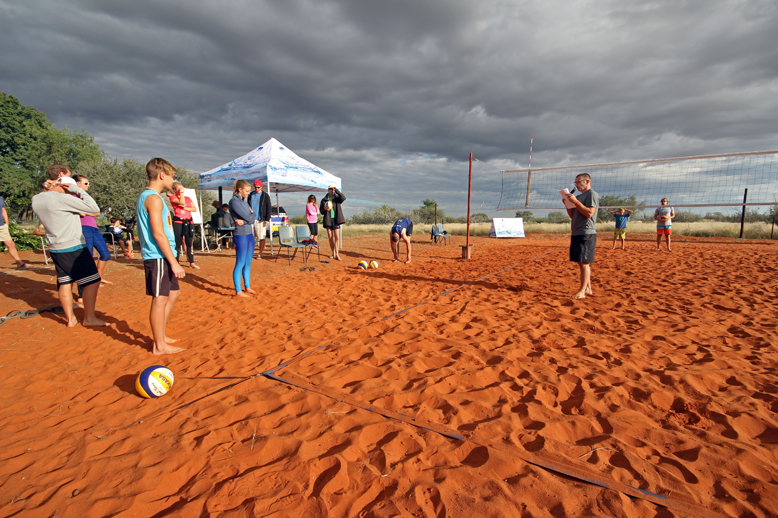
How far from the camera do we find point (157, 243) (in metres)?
2.91

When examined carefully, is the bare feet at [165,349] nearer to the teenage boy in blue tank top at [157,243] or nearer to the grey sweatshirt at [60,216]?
the teenage boy in blue tank top at [157,243]

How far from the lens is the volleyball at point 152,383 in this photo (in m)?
2.48

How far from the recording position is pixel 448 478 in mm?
1620

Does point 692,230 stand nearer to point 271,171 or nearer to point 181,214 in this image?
point 271,171

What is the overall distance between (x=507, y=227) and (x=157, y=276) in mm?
17352

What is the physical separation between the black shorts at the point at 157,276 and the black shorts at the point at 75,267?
143 cm

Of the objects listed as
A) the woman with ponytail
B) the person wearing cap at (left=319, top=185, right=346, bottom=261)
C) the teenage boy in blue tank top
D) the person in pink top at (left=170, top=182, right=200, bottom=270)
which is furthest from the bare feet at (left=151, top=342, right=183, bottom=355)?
the person wearing cap at (left=319, top=185, right=346, bottom=261)

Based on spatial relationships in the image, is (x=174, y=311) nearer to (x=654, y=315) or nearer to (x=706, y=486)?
(x=706, y=486)

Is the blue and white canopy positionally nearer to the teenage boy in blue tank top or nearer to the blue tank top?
the teenage boy in blue tank top

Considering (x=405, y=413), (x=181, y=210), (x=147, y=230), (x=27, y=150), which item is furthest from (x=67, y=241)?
(x=27, y=150)

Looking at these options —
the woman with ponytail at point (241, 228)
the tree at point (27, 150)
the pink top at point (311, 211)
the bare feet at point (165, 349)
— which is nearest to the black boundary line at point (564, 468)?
the bare feet at point (165, 349)

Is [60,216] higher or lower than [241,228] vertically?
higher

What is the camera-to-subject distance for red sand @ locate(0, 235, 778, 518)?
155 centimetres

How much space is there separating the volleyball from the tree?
3095 cm
